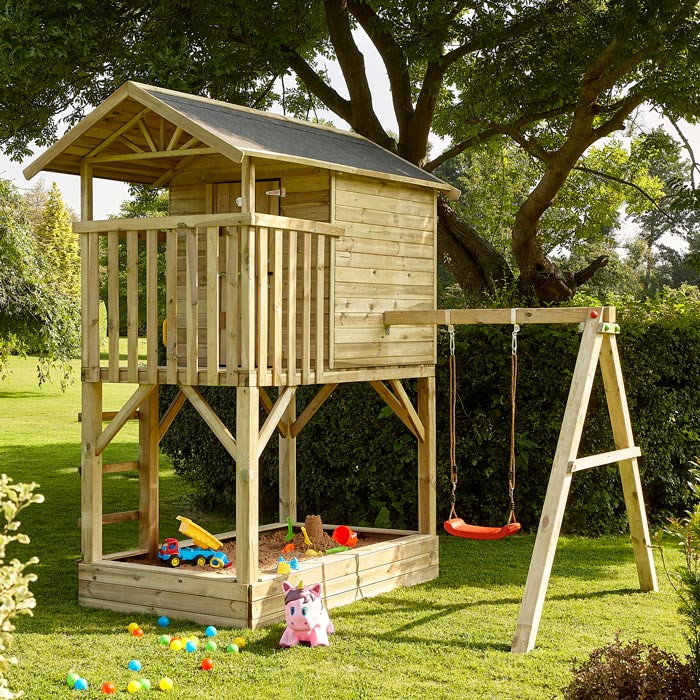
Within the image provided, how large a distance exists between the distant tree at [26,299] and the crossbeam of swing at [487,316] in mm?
11029

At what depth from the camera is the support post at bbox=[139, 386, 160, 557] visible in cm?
807

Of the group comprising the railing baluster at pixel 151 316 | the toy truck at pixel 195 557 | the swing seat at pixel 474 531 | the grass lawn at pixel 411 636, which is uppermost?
the railing baluster at pixel 151 316

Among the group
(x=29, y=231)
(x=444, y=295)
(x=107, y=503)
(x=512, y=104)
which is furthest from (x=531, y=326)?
(x=29, y=231)

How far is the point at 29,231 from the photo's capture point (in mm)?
18875

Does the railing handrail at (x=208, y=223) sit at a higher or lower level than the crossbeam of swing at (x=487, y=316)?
higher

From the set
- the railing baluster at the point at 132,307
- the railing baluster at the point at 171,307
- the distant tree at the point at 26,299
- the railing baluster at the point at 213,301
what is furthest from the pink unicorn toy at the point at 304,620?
the distant tree at the point at 26,299

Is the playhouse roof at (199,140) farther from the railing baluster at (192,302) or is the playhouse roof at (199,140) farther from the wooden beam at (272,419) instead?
the wooden beam at (272,419)

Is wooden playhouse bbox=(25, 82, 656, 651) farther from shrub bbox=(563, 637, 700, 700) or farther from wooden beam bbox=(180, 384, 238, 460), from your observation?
shrub bbox=(563, 637, 700, 700)

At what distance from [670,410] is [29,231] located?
1292cm

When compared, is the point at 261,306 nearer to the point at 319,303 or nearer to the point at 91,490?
the point at 319,303

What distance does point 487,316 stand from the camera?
748 centimetres

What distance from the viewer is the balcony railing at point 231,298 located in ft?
22.5

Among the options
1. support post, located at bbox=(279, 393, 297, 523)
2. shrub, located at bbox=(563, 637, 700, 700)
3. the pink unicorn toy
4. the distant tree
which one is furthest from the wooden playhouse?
the distant tree

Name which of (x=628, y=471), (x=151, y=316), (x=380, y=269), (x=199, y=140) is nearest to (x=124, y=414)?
(x=151, y=316)
